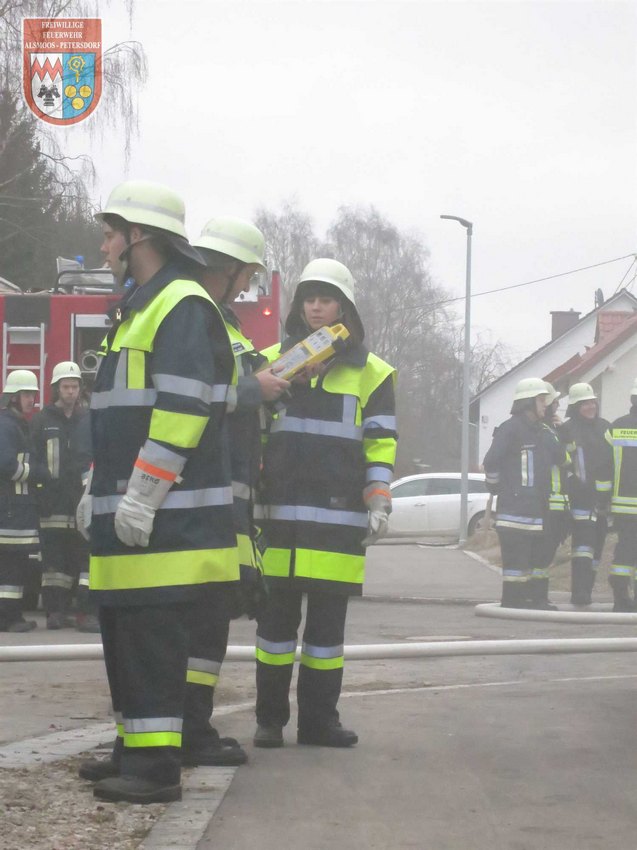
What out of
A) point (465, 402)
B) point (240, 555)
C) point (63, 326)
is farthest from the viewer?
point (465, 402)

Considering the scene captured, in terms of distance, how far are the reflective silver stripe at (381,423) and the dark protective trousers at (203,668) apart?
3.20 feet

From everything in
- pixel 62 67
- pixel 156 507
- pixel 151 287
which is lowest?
pixel 156 507

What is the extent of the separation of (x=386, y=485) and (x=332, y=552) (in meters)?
0.33

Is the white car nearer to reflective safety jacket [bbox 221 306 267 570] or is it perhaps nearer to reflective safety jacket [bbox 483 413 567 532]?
reflective safety jacket [bbox 483 413 567 532]

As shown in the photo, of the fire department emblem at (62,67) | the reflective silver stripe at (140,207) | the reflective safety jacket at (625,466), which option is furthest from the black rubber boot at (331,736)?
the fire department emblem at (62,67)

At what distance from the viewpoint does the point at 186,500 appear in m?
4.78

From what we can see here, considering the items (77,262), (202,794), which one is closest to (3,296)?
(77,262)

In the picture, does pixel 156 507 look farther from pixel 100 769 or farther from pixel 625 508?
pixel 625 508

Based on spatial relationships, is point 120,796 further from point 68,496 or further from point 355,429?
point 68,496

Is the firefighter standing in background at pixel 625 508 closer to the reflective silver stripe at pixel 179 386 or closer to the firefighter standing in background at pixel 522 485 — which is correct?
the firefighter standing in background at pixel 522 485

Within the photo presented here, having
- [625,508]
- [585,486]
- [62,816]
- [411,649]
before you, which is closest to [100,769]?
[62,816]

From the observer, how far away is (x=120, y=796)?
184 inches

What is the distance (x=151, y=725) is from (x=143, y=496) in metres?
0.72

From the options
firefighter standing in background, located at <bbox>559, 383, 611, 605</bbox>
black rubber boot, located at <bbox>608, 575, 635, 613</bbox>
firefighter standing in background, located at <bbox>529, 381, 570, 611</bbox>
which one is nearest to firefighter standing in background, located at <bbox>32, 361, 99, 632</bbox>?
firefighter standing in background, located at <bbox>529, 381, 570, 611</bbox>
